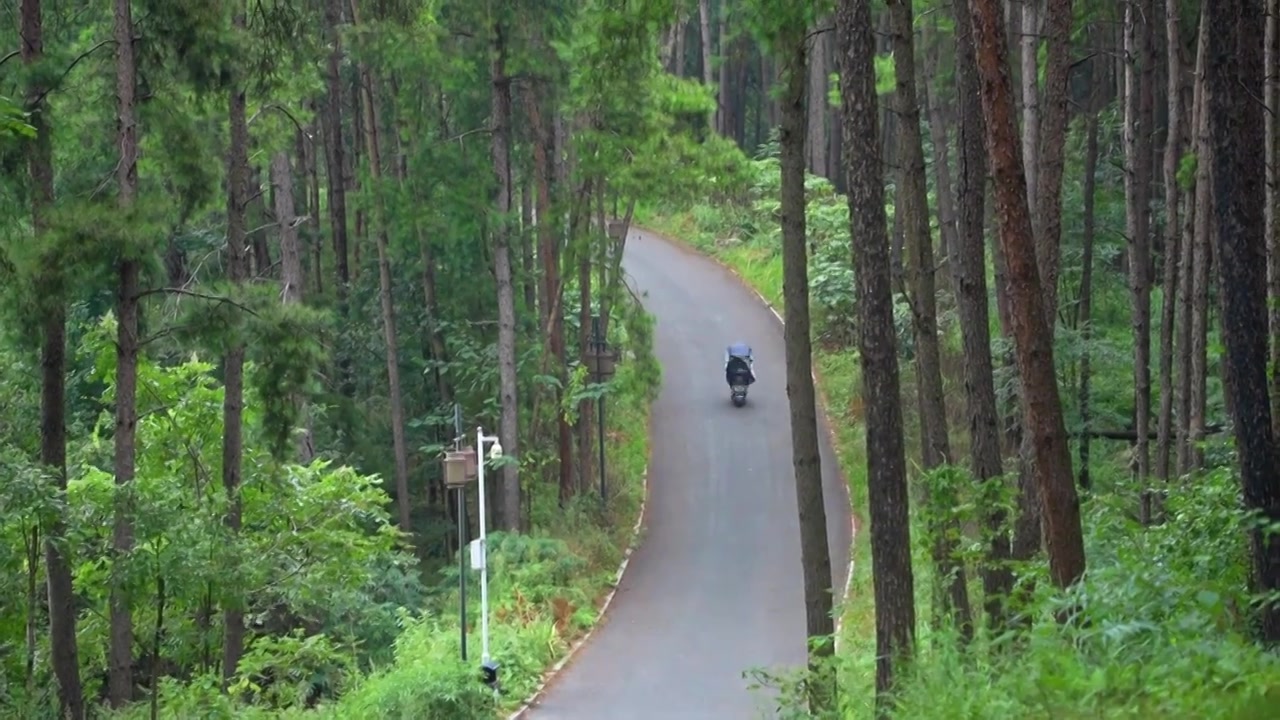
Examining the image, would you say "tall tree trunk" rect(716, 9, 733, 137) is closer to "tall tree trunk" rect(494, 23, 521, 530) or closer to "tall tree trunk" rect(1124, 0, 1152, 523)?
"tall tree trunk" rect(494, 23, 521, 530)

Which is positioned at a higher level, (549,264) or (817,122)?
(817,122)

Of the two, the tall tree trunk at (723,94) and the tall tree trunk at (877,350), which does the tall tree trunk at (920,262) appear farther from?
the tall tree trunk at (723,94)

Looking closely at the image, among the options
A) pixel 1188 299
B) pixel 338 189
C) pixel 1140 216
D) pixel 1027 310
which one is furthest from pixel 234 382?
pixel 338 189

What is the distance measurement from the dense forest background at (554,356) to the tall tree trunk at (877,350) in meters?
0.03

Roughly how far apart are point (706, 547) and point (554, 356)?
16.3 ft

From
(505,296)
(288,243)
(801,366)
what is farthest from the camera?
(505,296)

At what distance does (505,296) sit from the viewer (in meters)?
25.7

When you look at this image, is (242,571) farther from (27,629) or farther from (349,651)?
(349,651)

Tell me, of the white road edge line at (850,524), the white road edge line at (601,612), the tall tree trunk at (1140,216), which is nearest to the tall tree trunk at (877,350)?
the white road edge line at (850,524)

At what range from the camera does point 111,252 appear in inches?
539

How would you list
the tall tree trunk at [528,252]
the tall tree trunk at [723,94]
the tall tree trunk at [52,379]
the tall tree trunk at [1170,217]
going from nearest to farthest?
the tall tree trunk at [52,379] → the tall tree trunk at [1170,217] → the tall tree trunk at [528,252] → the tall tree trunk at [723,94]

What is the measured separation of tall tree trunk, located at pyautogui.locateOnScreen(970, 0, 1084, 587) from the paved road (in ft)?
30.4

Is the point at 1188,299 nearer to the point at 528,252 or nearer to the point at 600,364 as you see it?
the point at 600,364

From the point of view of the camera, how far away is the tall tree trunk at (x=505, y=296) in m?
25.5
